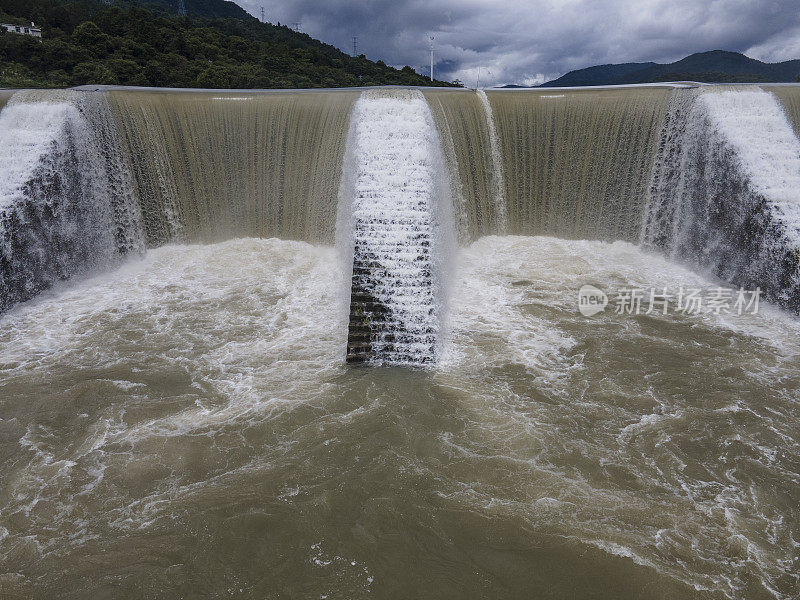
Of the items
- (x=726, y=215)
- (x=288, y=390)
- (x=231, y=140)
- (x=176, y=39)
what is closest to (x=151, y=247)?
(x=231, y=140)

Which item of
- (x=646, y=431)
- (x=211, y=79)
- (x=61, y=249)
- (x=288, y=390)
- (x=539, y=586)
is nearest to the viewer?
(x=539, y=586)

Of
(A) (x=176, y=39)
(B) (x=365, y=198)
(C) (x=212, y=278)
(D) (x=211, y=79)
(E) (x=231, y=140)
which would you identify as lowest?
(C) (x=212, y=278)

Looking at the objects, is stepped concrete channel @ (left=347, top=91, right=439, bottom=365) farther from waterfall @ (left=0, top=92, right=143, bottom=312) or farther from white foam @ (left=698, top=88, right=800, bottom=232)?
white foam @ (left=698, top=88, right=800, bottom=232)

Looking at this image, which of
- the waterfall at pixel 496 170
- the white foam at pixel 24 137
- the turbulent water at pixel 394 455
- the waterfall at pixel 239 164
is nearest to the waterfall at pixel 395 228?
the turbulent water at pixel 394 455

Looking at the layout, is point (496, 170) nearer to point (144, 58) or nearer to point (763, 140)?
point (763, 140)

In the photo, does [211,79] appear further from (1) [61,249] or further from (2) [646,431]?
(2) [646,431]

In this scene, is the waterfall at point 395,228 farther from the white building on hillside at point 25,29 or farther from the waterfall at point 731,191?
the white building on hillside at point 25,29
